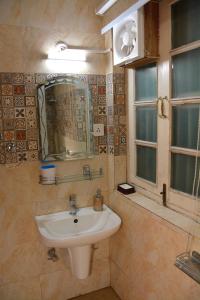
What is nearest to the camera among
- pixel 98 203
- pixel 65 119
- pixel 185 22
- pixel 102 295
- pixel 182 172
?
pixel 185 22

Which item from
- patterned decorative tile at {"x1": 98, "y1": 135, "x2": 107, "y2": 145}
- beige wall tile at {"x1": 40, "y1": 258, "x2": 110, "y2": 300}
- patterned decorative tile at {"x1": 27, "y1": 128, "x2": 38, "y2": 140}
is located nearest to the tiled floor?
beige wall tile at {"x1": 40, "y1": 258, "x2": 110, "y2": 300}

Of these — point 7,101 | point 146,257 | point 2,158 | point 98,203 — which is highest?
point 7,101

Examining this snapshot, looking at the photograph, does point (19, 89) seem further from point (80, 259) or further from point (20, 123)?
point (80, 259)

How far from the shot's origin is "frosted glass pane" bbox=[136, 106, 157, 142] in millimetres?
1755

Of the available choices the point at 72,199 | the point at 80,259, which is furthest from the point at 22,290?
the point at 72,199

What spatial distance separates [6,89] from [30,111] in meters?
0.22

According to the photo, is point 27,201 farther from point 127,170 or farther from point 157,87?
point 157,87

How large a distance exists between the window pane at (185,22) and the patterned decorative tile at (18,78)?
3.41 ft

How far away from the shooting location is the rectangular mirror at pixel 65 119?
188cm

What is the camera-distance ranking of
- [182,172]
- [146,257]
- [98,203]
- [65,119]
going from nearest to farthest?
[182,172] → [146,257] → [65,119] → [98,203]

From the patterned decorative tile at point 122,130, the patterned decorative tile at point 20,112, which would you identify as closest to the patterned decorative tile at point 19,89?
the patterned decorative tile at point 20,112

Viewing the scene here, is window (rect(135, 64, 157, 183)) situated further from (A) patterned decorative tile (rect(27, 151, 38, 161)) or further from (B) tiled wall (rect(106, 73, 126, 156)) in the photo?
(A) patterned decorative tile (rect(27, 151, 38, 161))

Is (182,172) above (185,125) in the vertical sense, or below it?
below

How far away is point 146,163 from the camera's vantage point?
1.88 meters
